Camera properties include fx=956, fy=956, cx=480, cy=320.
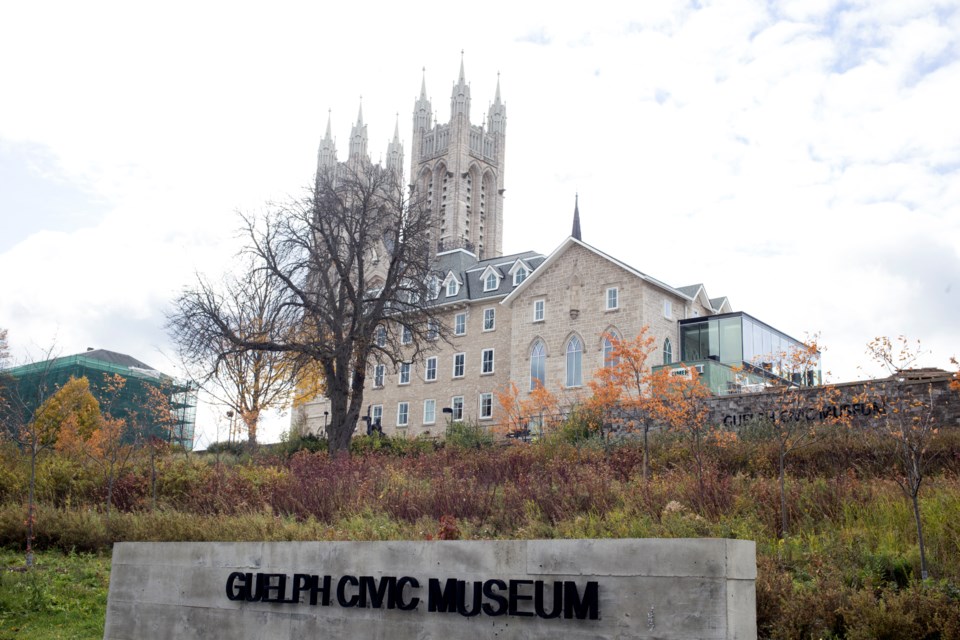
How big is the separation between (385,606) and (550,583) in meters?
2.19

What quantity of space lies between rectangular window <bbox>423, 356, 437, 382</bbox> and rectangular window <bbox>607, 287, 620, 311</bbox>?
1393cm

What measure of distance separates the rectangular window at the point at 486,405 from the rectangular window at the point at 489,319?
392 cm

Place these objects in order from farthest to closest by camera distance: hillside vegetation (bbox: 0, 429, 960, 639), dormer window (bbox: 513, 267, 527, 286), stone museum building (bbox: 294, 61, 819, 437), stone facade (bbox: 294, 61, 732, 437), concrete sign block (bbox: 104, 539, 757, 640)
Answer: dormer window (bbox: 513, 267, 527, 286)
stone facade (bbox: 294, 61, 732, 437)
stone museum building (bbox: 294, 61, 819, 437)
hillside vegetation (bbox: 0, 429, 960, 639)
concrete sign block (bbox: 104, 539, 757, 640)

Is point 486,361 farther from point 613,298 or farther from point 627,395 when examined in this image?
point 627,395

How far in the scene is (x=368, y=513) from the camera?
1708cm

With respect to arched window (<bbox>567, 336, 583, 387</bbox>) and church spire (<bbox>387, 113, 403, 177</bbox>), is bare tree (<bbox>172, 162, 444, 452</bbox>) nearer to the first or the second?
arched window (<bbox>567, 336, 583, 387</bbox>)

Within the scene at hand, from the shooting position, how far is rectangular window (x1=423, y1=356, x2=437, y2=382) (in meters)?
57.9

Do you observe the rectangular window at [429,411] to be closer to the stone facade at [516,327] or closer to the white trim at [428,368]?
the stone facade at [516,327]

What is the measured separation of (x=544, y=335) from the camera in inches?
1991

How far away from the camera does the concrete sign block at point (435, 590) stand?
8891 mm

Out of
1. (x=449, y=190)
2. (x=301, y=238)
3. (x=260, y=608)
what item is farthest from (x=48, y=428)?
(x=449, y=190)

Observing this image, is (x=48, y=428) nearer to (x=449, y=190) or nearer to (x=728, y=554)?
(x=728, y=554)

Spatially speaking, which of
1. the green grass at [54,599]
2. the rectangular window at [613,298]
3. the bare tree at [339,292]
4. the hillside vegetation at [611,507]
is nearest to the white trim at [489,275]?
the rectangular window at [613,298]

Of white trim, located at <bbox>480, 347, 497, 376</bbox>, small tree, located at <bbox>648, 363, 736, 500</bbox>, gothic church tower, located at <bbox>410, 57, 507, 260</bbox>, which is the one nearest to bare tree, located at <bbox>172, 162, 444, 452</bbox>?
small tree, located at <bbox>648, 363, 736, 500</bbox>
